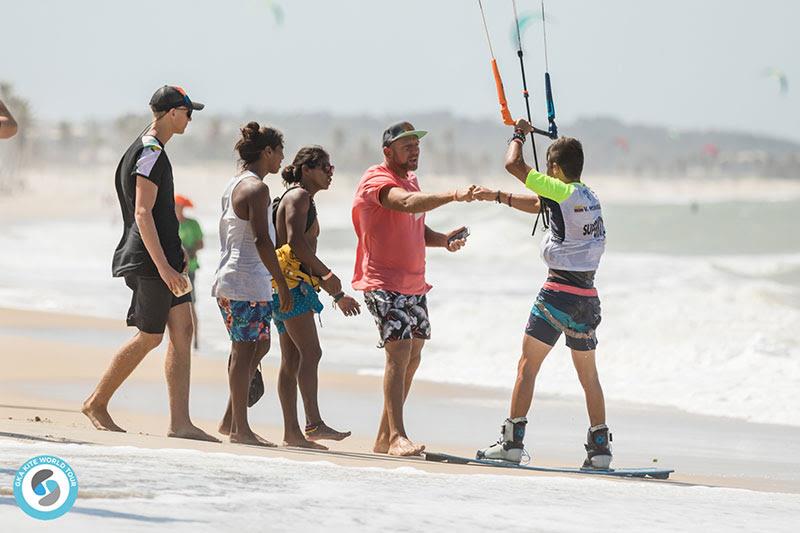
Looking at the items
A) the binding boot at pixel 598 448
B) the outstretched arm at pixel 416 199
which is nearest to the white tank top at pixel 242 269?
the outstretched arm at pixel 416 199

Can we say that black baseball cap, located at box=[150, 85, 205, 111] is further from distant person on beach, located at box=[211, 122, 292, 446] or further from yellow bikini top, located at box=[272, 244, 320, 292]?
yellow bikini top, located at box=[272, 244, 320, 292]

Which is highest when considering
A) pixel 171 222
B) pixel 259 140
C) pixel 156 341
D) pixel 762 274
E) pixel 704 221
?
pixel 704 221

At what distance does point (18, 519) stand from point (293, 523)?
849 mm

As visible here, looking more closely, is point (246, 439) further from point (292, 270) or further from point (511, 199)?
point (511, 199)

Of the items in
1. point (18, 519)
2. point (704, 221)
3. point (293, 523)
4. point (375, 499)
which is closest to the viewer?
point (18, 519)

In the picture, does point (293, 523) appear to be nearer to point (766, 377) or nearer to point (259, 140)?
point (259, 140)

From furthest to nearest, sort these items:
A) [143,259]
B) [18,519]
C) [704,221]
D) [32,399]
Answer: [704,221], [32,399], [143,259], [18,519]

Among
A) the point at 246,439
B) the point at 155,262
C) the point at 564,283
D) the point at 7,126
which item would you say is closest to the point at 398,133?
the point at 564,283

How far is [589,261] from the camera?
20.9ft

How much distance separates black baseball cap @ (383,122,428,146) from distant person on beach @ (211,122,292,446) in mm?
495

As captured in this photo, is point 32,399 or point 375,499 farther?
point 32,399

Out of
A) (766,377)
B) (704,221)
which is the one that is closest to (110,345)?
(766,377)

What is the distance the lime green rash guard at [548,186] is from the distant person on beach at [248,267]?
1.20 metres

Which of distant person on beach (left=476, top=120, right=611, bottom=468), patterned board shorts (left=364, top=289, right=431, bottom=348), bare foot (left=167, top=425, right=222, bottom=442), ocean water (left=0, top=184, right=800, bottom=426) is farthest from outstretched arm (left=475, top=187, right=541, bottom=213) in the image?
ocean water (left=0, top=184, right=800, bottom=426)
